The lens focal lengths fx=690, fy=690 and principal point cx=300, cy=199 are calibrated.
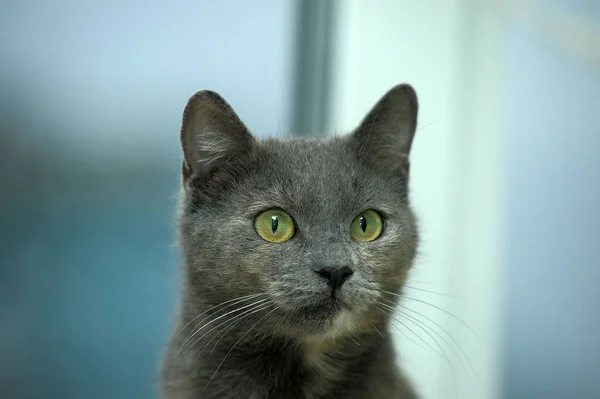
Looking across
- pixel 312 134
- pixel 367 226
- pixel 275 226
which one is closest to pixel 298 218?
pixel 275 226

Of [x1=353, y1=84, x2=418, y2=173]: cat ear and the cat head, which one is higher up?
[x1=353, y1=84, x2=418, y2=173]: cat ear

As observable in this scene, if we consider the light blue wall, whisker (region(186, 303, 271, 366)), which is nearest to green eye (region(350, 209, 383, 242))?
whisker (region(186, 303, 271, 366))

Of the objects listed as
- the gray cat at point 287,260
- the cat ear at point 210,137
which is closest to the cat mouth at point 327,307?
the gray cat at point 287,260

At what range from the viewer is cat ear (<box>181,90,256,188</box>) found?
1.35 metres

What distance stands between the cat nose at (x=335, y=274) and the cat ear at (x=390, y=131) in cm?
34

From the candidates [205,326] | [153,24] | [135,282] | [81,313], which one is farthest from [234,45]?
[205,326]

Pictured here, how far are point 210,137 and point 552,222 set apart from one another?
4.54 ft

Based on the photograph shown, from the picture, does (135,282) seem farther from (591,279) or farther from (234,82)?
(591,279)

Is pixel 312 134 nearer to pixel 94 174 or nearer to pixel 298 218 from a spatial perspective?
pixel 94 174

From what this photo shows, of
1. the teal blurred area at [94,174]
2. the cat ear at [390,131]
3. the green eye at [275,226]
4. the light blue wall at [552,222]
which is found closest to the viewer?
the green eye at [275,226]

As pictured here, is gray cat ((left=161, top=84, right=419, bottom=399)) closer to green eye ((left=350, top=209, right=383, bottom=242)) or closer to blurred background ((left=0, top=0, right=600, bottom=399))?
green eye ((left=350, top=209, right=383, bottom=242))

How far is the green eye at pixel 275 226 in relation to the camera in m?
1.29

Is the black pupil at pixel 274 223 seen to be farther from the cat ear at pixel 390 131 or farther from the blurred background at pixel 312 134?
the blurred background at pixel 312 134

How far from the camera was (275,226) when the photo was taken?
51.4 inches
